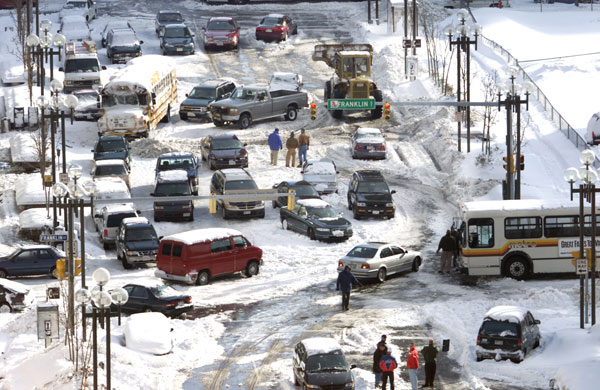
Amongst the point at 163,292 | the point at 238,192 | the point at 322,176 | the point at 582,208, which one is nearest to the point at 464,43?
the point at 322,176

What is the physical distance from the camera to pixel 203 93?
63.3 meters

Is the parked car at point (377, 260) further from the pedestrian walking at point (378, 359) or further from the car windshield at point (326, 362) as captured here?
the car windshield at point (326, 362)

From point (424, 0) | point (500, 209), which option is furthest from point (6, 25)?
point (500, 209)

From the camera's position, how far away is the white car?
83.9 meters

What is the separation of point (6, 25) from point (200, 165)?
115 ft

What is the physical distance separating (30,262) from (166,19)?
133 feet

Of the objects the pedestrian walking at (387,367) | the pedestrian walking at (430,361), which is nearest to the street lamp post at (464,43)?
the pedestrian walking at (430,361)

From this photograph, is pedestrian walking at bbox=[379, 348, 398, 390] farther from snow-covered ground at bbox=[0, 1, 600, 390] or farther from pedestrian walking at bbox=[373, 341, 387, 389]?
snow-covered ground at bbox=[0, 1, 600, 390]

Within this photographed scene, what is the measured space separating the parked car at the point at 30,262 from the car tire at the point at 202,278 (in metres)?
4.44

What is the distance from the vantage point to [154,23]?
84.4 meters

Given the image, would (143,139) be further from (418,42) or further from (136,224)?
(418,42)

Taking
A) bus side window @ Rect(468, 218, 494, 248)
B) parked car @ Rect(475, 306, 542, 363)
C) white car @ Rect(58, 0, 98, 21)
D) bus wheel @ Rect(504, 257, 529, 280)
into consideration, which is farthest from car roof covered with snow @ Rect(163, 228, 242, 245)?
white car @ Rect(58, 0, 98, 21)

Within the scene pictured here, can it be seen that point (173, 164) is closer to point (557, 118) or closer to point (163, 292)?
point (163, 292)

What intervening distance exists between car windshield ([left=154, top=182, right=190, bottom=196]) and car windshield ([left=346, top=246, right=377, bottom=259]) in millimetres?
8956
